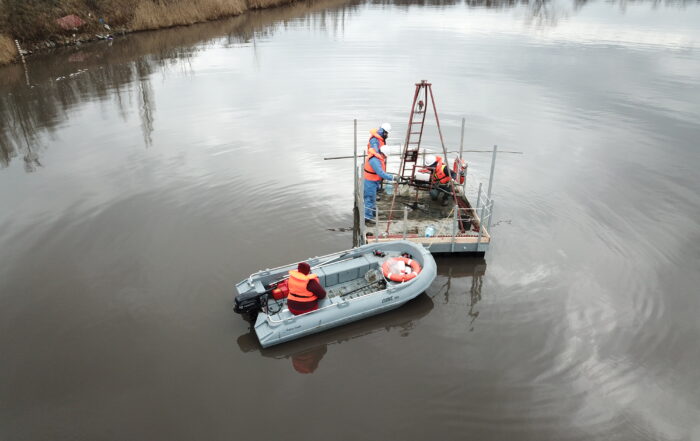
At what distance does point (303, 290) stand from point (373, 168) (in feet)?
11.7

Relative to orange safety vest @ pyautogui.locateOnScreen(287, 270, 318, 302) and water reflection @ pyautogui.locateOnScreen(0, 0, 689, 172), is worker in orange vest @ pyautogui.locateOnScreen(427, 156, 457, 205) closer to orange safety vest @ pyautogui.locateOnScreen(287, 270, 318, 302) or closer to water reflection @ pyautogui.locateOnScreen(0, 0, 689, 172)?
orange safety vest @ pyautogui.locateOnScreen(287, 270, 318, 302)

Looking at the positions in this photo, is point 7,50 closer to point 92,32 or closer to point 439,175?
point 92,32

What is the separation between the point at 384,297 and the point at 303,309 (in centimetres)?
140

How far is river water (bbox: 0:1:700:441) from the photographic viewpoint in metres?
6.19

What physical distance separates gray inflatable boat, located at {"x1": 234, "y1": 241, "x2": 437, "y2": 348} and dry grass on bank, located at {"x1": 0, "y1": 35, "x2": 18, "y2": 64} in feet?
77.0

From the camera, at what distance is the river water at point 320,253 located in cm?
619

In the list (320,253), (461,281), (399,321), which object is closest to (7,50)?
(320,253)

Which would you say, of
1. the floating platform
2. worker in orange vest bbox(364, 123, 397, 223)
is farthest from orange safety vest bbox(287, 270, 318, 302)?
worker in orange vest bbox(364, 123, 397, 223)

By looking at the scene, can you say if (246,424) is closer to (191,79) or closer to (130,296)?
(130,296)

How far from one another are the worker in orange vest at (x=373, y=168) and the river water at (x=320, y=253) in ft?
3.21

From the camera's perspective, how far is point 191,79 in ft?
71.7

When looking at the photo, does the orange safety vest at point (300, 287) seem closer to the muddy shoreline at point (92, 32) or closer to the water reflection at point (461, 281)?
the water reflection at point (461, 281)

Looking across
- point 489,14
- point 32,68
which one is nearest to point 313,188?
point 32,68

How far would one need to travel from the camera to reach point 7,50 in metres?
22.8
